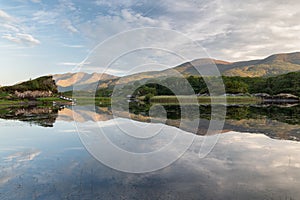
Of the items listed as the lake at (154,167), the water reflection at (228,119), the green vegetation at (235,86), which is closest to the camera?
the lake at (154,167)

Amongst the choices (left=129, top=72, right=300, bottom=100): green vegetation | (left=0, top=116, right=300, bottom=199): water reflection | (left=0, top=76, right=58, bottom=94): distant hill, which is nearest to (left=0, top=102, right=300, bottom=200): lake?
(left=0, top=116, right=300, bottom=199): water reflection

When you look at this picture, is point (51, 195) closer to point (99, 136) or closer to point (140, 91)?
point (99, 136)

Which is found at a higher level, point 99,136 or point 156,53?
point 156,53

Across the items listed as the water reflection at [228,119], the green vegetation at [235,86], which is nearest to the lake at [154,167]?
the water reflection at [228,119]

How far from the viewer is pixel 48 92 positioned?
98.8 meters

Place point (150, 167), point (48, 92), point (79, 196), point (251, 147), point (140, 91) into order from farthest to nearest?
point (140, 91)
point (48, 92)
point (251, 147)
point (150, 167)
point (79, 196)

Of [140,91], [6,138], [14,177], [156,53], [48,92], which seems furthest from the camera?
[140,91]

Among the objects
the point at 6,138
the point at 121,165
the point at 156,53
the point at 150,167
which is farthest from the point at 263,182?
the point at 156,53

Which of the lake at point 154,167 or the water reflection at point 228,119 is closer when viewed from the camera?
the lake at point 154,167

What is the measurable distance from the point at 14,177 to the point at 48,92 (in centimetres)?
9486

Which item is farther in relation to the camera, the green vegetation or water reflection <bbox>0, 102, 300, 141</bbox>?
the green vegetation

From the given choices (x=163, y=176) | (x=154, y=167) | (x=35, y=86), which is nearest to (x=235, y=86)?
(x=35, y=86)

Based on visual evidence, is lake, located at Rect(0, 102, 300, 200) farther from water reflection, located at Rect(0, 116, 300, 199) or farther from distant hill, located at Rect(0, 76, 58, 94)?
distant hill, located at Rect(0, 76, 58, 94)

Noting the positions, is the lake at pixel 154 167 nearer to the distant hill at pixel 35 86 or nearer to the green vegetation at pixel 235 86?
the distant hill at pixel 35 86
